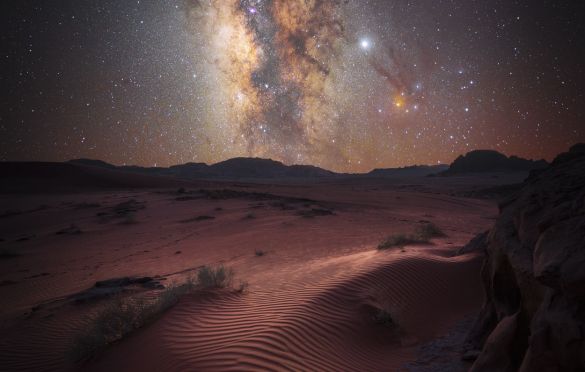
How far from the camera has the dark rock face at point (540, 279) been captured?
2.34 meters

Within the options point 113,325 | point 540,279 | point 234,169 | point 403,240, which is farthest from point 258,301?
point 234,169

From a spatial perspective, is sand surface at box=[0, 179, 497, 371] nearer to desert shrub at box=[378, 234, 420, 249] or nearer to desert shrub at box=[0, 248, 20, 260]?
desert shrub at box=[0, 248, 20, 260]

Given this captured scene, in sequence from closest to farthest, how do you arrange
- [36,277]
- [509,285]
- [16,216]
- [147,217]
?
[509,285] → [36,277] → [147,217] → [16,216]

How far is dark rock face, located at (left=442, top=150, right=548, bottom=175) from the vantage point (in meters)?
88.6

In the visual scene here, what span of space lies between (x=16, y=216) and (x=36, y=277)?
17.3m

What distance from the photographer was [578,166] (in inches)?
158

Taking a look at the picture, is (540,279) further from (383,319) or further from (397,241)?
(397,241)

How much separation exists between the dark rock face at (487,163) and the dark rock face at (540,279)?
9877cm

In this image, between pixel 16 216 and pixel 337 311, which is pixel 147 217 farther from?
pixel 337 311

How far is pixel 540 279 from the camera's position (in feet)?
8.48

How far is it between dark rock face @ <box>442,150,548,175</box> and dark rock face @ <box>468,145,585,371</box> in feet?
324

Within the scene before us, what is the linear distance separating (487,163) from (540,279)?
348 feet

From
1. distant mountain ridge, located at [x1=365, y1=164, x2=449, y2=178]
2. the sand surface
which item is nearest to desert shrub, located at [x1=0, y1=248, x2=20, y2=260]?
the sand surface

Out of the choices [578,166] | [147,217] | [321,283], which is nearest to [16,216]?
[147,217]
